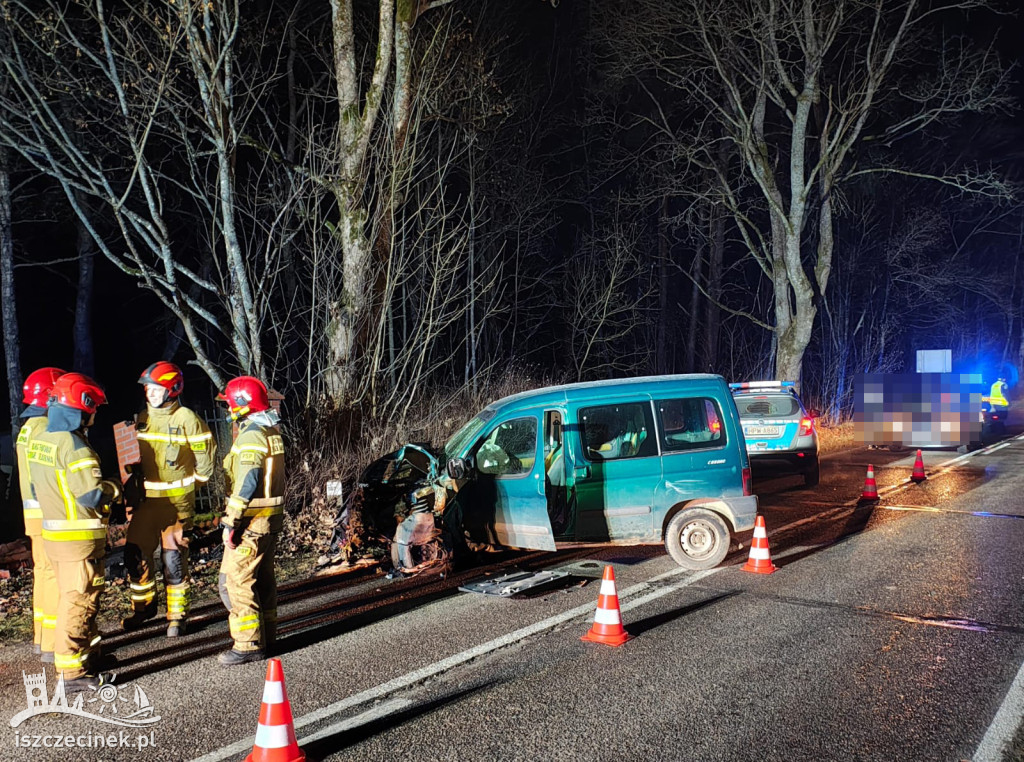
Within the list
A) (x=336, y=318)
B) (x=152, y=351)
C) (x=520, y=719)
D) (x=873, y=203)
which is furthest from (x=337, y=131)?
(x=873, y=203)

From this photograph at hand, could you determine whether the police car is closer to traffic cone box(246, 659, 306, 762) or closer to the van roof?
the van roof

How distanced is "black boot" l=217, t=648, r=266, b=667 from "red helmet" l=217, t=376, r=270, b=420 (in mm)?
1648

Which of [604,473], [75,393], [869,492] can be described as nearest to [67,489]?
[75,393]

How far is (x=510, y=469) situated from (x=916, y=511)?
20.5 feet

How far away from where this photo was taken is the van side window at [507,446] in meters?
7.52

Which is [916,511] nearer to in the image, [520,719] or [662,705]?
[662,705]

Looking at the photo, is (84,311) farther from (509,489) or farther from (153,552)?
(509,489)

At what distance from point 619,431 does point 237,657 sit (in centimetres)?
403

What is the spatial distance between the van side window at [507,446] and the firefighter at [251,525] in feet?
8.19

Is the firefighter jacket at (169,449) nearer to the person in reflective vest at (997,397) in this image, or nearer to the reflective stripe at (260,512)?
the reflective stripe at (260,512)

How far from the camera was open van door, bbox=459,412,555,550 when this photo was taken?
719 centimetres

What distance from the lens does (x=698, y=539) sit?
763 cm

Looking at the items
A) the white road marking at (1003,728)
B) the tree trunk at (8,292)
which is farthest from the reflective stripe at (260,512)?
the tree trunk at (8,292)

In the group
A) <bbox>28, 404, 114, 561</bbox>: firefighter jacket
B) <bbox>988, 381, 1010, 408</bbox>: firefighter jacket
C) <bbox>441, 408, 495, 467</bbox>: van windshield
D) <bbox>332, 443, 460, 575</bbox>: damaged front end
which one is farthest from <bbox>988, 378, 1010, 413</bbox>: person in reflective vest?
<bbox>28, 404, 114, 561</bbox>: firefighter jacket
